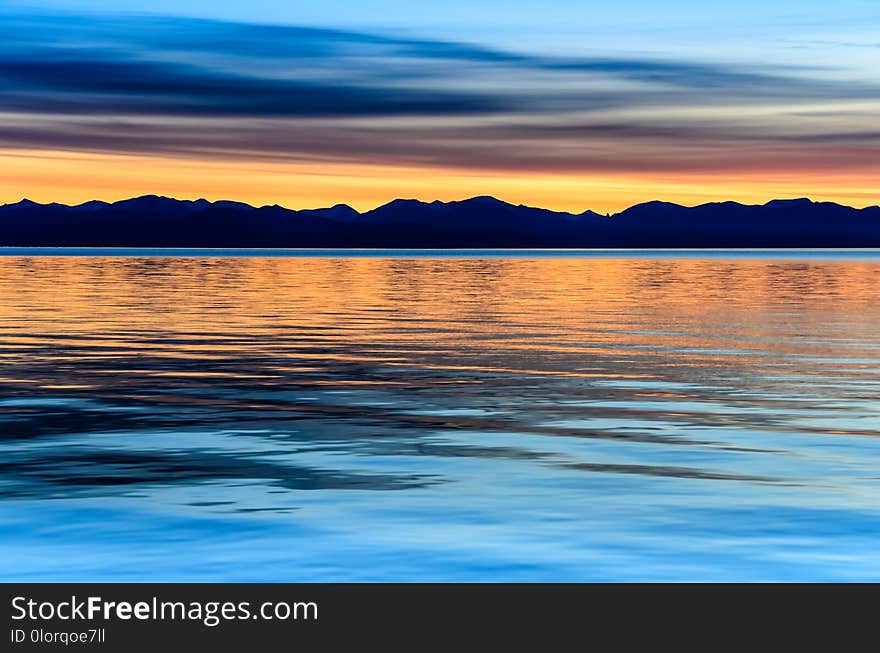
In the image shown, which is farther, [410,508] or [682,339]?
[682,339]

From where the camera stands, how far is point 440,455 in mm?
17391

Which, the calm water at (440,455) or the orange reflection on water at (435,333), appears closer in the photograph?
the calm water at (440,455)

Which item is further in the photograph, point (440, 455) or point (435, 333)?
point (435, 333)

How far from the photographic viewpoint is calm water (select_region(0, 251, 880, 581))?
12.2 metres

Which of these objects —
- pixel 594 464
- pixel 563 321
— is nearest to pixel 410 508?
pixel 594 464

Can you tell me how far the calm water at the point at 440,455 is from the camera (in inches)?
479

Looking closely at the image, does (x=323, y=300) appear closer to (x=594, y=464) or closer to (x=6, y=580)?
(x=594, y=464)

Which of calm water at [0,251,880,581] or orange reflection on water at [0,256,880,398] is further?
orange reflection on water at [0,256,880,398]

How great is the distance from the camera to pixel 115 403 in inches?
888

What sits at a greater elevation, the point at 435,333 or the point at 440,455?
the point at 435,333

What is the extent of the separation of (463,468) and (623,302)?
40502mm

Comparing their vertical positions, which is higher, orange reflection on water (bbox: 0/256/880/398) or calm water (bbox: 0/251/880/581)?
orange reflection on water (bbox: 0/256/880/398)

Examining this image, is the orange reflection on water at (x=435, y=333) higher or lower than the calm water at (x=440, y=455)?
higher
